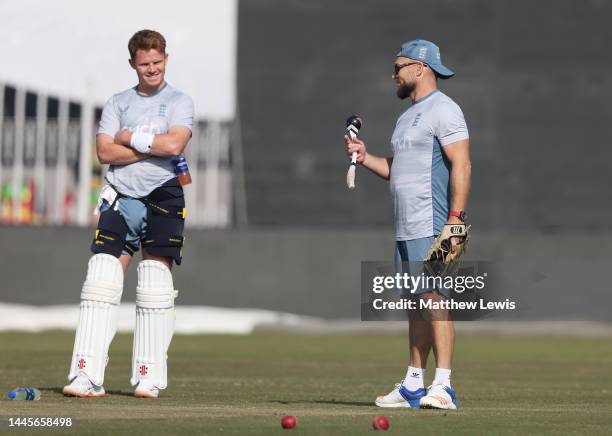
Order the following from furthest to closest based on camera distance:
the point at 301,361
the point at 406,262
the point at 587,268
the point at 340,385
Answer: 1. the point at 587,268
2. the point at 301,361
3. the point at 340,385
4. the point at 406,262

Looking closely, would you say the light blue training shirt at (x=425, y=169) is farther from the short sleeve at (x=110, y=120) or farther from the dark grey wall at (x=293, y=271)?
the dark grey wall at (x=293, y=271)

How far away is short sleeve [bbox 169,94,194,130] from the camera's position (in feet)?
31.7

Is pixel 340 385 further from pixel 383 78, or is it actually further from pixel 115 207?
pixel 383 78

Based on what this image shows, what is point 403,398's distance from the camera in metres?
9.23

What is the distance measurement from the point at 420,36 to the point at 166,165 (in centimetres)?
1318

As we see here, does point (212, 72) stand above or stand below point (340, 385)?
above

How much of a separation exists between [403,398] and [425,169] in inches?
54.2

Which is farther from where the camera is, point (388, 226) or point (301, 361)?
point (388, 226)

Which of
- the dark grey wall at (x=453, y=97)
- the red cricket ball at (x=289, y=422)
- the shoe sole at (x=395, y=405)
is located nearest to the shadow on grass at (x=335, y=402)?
the shoe sole at (x=395, y=405)

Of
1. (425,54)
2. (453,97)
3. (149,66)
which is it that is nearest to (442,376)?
(425,54)

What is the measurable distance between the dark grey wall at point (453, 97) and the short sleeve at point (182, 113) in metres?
12.3

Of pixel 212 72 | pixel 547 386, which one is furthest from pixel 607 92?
pixel 547 386

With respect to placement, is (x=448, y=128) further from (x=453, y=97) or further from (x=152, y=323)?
(x=453, y=97)

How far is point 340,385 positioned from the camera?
11719 mm
